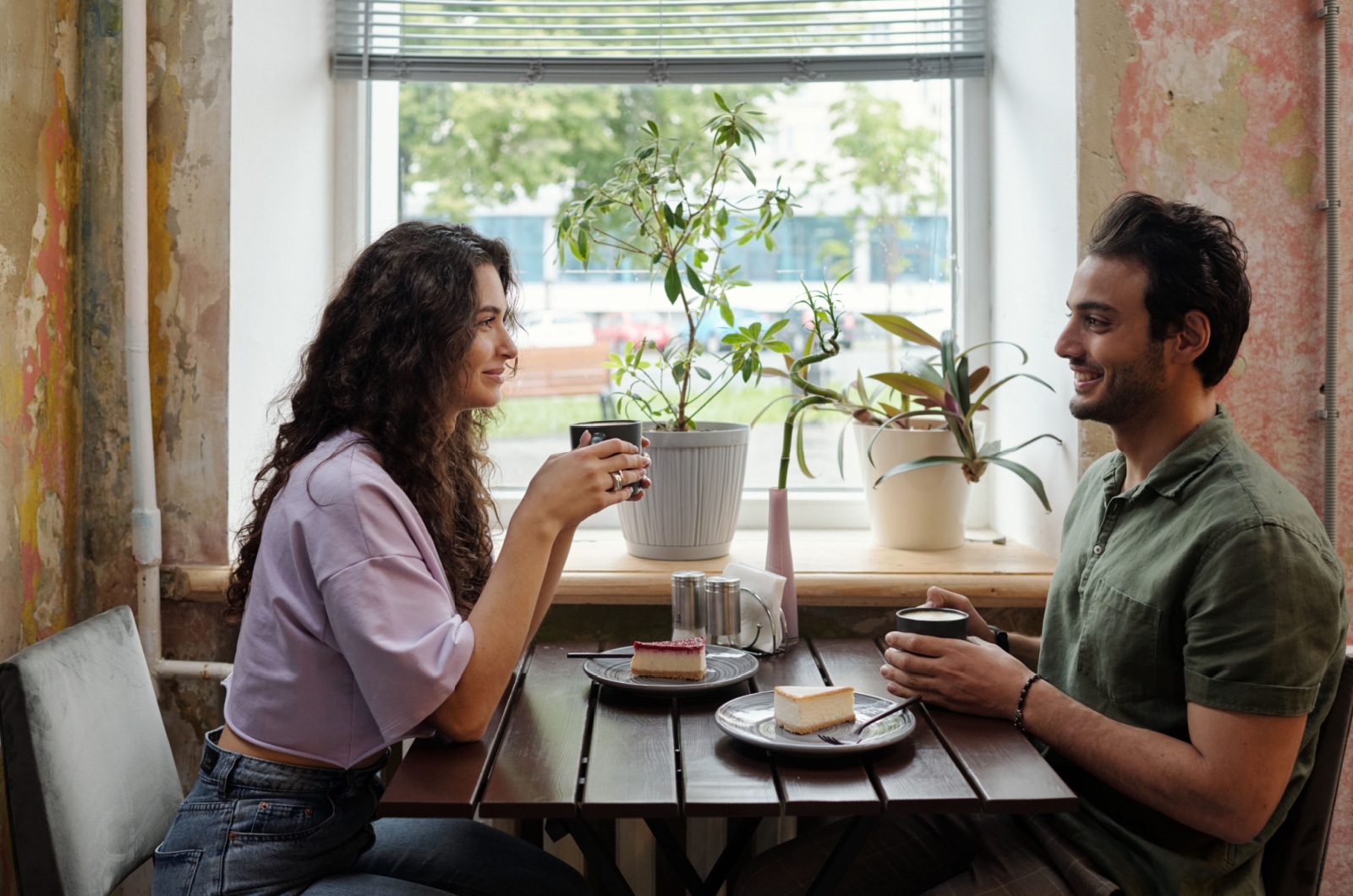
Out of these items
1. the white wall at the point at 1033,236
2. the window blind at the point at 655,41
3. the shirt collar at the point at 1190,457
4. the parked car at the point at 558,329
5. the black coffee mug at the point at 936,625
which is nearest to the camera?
the shirt collar at the point at 1190,457

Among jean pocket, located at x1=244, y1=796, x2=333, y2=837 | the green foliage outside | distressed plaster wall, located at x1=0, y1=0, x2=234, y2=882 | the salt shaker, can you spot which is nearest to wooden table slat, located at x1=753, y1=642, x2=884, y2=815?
the salt shaker

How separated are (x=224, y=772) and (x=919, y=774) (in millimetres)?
891

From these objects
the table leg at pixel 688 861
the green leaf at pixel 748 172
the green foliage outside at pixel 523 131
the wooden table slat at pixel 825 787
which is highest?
the green foliage outside at pixel 523 131

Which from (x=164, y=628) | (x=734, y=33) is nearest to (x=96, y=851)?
(x=164, y=628)

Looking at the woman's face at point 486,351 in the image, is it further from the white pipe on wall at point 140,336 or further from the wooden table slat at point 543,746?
the white pipe on wall at point 140,336

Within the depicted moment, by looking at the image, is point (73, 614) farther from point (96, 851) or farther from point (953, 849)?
point (953, 849)

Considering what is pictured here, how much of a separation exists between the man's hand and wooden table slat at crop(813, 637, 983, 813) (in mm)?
44

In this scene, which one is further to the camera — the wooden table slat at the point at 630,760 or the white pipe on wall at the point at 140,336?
the white pipe on wall at the point at 140,336

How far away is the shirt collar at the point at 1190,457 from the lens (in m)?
1.44

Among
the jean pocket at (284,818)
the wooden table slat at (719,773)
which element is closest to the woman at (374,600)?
the jean pocket at (284,818)

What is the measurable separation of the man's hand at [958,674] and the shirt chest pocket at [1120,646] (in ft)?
0.32

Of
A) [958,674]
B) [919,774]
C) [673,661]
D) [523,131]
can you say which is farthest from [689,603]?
[523,131]

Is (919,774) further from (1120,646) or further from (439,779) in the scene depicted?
(439,779)

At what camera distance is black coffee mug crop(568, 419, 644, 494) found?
160 cm
